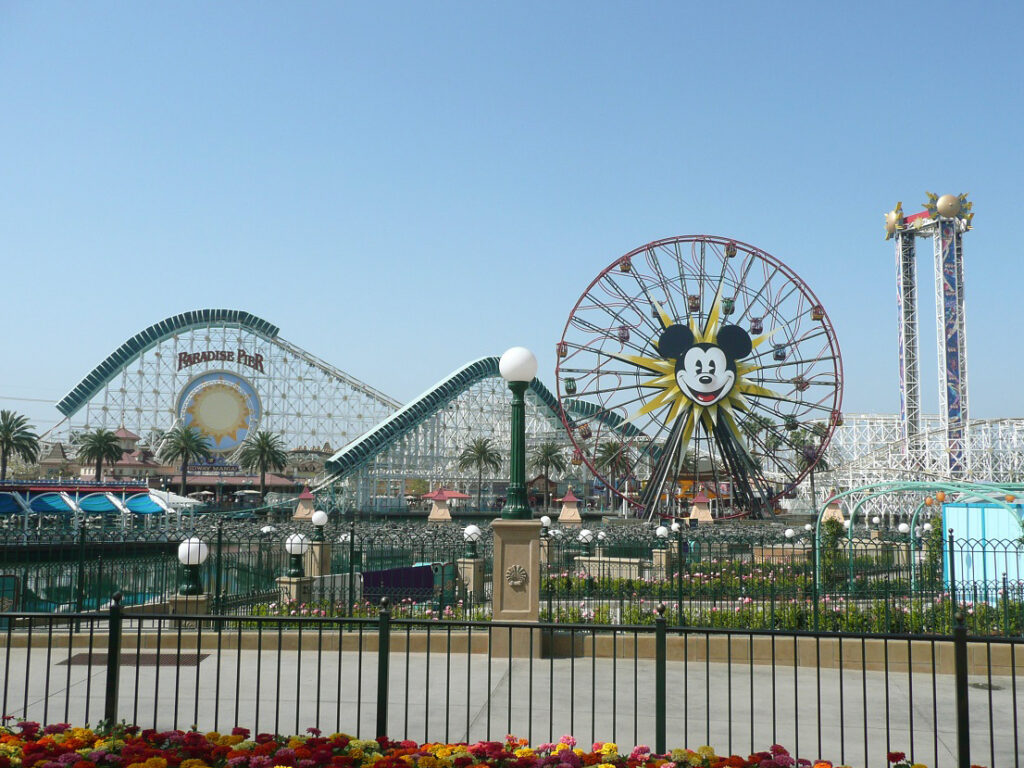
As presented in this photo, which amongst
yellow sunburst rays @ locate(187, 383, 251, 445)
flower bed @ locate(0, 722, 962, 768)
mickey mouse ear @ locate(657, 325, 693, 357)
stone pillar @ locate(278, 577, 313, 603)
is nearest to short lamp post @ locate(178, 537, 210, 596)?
stone pillar @ locate(278, 577, 313, 603)

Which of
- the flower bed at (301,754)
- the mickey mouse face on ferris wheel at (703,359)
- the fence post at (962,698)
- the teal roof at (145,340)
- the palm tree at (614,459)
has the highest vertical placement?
the teal roof at (145,340)

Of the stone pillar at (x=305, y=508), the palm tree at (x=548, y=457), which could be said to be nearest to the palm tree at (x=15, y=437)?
the stone pillar at (x=305, y=508)

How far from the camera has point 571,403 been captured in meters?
74.2

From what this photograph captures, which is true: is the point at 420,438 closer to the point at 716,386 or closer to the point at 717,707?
the point at 716,386

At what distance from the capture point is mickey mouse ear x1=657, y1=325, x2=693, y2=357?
37.3 m

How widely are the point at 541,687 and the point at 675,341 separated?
28.5 m

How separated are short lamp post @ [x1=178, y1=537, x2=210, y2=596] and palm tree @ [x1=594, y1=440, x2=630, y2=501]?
80.1ft

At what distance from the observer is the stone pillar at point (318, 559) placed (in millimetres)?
17953

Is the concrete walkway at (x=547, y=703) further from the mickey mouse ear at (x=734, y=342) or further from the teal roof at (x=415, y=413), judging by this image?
the teal roof at (x=415, y=413)

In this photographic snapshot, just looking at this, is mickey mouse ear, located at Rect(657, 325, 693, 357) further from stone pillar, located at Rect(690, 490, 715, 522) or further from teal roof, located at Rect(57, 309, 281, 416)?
teal roof, located at Rect(57, 309, 281, 416)

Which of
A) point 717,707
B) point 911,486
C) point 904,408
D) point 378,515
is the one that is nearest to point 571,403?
point 378,515

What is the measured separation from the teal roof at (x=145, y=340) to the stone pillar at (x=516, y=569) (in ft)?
229

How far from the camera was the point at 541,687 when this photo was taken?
9.94 metres

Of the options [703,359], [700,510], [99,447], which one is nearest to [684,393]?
[703,359]
